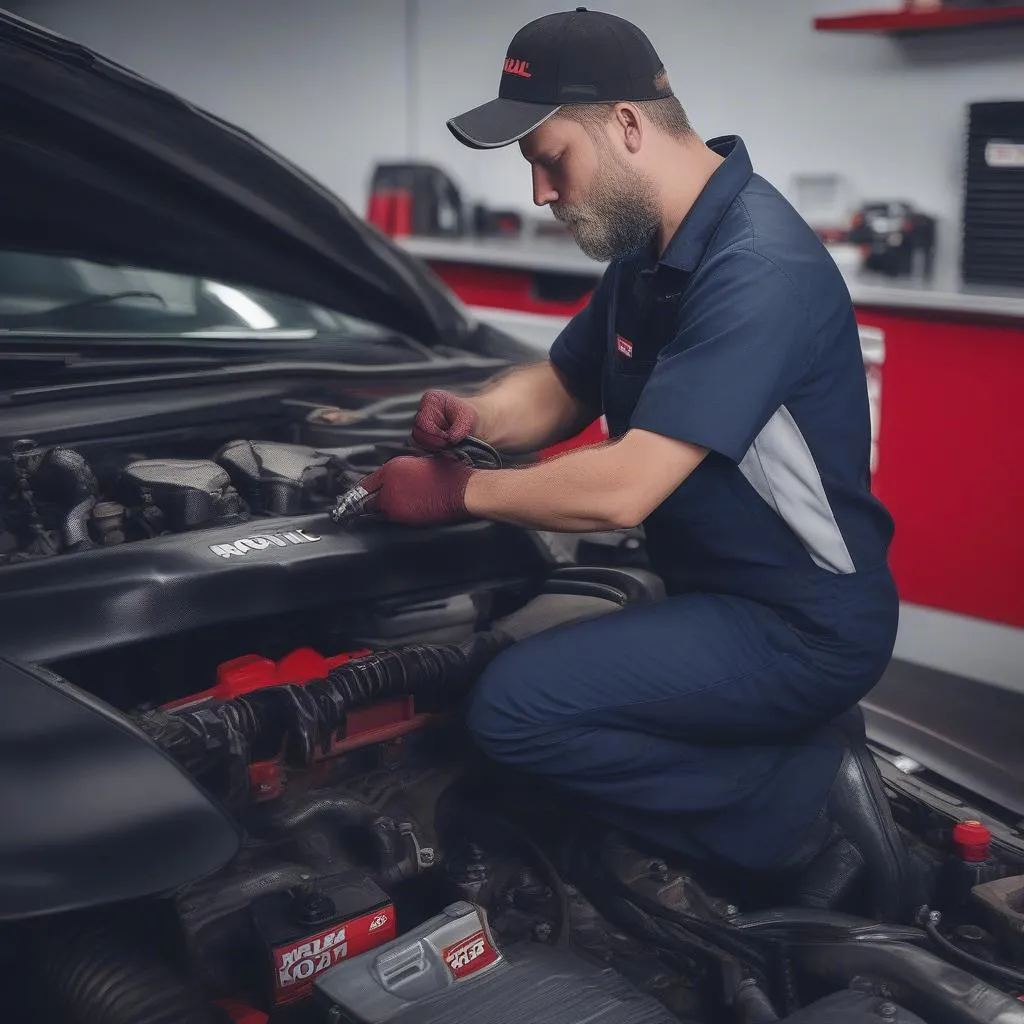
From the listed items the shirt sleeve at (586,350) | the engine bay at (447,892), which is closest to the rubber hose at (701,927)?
the engine bay at (447,892)

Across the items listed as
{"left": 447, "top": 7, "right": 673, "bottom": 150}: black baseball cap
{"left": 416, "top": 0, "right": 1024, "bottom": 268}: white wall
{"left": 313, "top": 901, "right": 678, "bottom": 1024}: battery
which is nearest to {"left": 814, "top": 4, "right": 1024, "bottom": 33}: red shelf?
{"left": 416, "top": 0, "right": 1024, "bottom": 268}: white wall

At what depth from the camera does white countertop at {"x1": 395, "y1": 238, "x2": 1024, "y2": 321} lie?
3023mm

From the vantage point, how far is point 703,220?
156 cm

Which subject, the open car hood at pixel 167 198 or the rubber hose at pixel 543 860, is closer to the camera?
the rubber hose at pixel 543 860

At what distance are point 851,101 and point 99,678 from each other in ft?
10.8

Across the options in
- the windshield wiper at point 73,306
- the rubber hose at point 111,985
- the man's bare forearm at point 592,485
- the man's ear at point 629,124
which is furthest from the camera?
the windshield wiper at point 73,306

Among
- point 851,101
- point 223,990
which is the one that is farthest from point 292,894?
point 851,101

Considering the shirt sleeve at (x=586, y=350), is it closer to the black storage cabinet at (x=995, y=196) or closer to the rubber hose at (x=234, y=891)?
the rubber hose at (x=234, y=891)

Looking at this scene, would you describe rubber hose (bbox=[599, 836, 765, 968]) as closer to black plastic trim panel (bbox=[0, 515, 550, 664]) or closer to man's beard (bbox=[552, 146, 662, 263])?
black plastic trim panel (bbox=[0, 515, 550, 664])

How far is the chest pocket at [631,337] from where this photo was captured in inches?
63.3

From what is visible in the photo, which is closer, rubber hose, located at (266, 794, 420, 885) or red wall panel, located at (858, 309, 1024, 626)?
rubber hose, located at (266, 794, 420, 885)

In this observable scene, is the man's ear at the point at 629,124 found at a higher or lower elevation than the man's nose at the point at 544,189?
higher

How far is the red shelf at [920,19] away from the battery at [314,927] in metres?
2.93

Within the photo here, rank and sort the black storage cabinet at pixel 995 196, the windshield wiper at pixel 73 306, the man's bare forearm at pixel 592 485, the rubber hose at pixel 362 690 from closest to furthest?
the rubber hose at pixel 362 690, the man's bare forearm at pixel 592 485, the windshield wiper at pixel 73 306, the black storage cabinet at pixel 995 196
